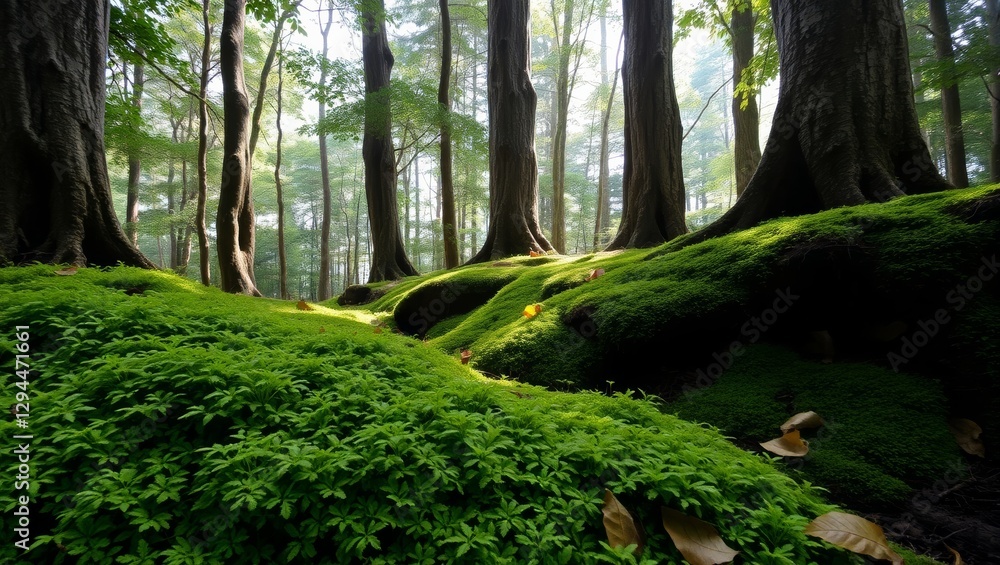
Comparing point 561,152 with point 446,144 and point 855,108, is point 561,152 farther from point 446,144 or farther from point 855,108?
point 855,108

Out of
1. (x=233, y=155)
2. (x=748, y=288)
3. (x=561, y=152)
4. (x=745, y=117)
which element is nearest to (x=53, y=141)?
(x=233, y=155)

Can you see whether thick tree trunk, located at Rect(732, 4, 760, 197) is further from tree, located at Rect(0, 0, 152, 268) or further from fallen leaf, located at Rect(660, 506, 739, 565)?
tree, located at Rect(0, 0, 152, 268)

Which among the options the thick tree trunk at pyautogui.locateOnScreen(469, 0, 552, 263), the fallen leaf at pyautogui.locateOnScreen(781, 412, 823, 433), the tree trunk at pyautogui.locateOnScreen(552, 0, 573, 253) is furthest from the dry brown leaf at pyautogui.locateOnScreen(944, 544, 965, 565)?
the tree trunk at pyautogui.locateOnScreen(552, 0, 573, 253)

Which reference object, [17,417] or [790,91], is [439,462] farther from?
[790,91]

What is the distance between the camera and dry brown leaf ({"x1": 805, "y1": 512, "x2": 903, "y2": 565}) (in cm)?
145

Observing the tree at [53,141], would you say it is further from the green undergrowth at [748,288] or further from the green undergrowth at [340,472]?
the green undergrowth at [748,288]

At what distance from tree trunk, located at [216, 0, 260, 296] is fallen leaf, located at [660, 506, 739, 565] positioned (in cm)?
873

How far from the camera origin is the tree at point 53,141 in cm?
447

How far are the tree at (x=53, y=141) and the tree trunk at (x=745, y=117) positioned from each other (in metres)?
11.3

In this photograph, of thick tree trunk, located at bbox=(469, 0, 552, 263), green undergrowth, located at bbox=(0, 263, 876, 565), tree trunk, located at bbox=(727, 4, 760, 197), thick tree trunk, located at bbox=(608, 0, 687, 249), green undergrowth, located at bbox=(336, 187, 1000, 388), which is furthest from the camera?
tree trunk, located at bbox=(727, 4, 760, 197)

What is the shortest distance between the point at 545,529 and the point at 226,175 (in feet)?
28.2

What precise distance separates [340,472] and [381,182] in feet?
38.0

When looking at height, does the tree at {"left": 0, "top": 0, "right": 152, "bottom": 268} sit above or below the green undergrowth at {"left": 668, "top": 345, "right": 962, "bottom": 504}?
above

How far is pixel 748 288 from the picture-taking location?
3188mm
